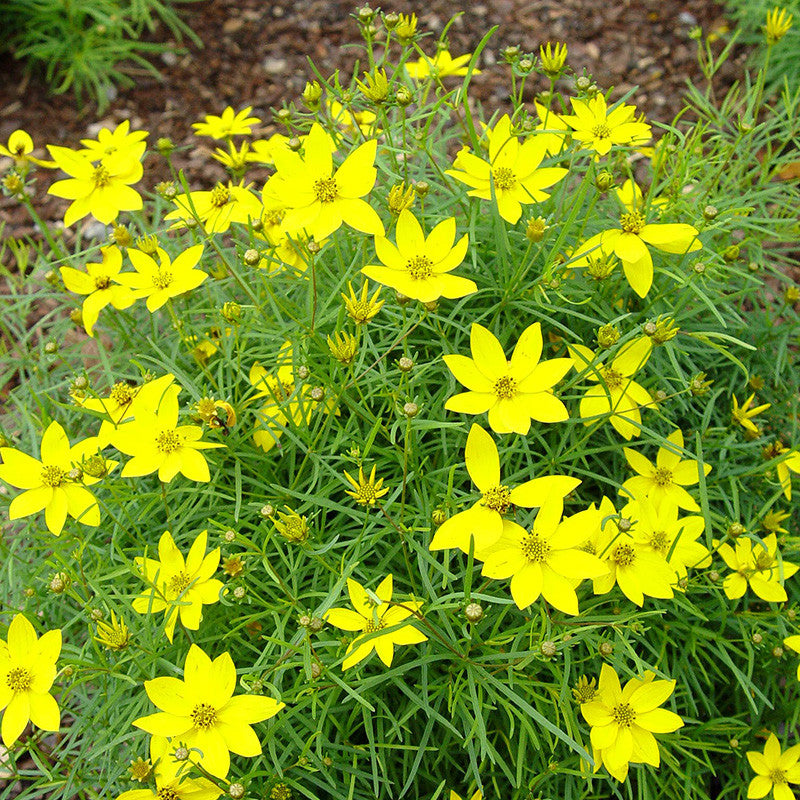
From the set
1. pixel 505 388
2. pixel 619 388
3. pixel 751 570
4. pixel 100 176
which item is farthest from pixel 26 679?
pixel 751 570

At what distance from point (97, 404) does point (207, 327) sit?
0.42 m

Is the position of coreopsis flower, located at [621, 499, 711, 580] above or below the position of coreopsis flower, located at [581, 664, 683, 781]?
above

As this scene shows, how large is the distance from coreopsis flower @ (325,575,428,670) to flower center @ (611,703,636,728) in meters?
0.35

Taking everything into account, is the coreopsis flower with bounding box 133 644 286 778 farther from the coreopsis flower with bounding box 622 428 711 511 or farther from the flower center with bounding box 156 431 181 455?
the coreopsis flower with bounding box 622 428 711 511

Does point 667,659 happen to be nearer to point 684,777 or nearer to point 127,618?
point 684,777

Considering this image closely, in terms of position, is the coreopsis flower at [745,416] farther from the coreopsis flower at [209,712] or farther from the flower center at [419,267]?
the coreopsis flower at [209,712]

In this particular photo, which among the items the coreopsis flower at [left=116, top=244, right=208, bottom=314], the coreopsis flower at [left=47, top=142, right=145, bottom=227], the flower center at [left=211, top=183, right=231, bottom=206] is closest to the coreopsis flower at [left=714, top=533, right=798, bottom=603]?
the coreopsis flower at [left=116, top=244, right=208, bottom=314]

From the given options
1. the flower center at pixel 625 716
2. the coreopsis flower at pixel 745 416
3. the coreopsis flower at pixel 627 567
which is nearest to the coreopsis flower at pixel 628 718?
the flower center at pixel 625 716

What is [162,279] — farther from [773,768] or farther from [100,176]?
[773,768]

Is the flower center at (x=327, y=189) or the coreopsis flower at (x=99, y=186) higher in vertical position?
the flower center at (x=327, y=189)

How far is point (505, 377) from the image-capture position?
135 centimetres

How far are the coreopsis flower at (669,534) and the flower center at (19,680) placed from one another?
3.33ft

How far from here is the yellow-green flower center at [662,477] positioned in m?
1.54

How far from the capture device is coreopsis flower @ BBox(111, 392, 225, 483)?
137 cm
